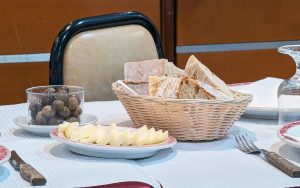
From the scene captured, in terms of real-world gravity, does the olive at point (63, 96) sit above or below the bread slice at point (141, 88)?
above

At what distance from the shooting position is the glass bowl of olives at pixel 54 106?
1.23 meters

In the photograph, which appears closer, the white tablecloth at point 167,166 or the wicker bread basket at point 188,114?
the white tablecloth at point 167,166

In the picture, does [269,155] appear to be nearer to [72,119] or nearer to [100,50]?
[72,119]

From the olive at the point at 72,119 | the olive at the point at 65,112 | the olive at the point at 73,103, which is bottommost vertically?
the olive at the point at 72,119

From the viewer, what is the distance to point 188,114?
1.15 meters

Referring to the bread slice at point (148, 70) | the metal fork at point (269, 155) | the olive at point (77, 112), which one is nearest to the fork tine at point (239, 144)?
the metal fork at point (269, 155)

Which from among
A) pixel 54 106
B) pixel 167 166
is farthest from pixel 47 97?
pixel 167 166

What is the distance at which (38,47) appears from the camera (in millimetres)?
2883

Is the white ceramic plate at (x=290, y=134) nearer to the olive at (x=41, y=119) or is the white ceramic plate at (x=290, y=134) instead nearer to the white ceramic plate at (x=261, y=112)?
the white ceramic plate at (x=261, y=112)

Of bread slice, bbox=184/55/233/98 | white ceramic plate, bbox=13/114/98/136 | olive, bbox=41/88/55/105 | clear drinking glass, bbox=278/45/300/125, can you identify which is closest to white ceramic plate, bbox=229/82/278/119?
clear drinking glass, bbox=278/45/300/125

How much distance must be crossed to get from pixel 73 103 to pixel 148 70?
8.0 inches

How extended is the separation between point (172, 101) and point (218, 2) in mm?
2062

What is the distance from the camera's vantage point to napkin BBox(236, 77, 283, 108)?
57.3 inches

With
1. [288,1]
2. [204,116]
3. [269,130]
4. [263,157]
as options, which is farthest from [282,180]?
[288,1]
